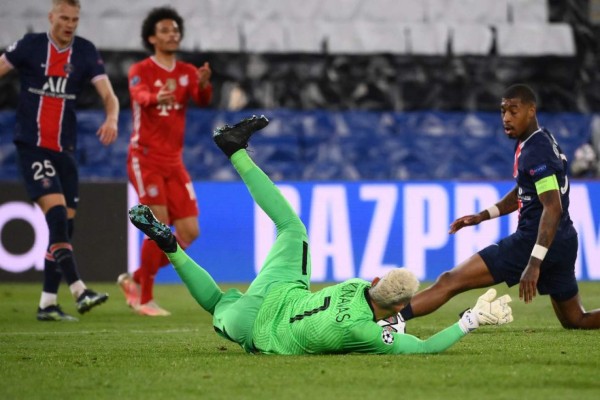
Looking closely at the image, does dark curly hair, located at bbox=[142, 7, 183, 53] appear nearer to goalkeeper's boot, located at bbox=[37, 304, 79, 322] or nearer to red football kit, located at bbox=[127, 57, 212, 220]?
red football kit, located at bbox=[127, 57, 212, 220]

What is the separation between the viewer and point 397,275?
6.00m

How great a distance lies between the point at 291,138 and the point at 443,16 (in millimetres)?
2720

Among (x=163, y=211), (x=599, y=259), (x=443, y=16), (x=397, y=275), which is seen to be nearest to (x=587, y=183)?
(x=599, y=259)

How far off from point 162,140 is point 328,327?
4.82 metres

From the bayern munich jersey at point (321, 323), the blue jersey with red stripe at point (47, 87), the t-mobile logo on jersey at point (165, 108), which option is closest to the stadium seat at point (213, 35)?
the t-mobile logo on jersey at point (165, 108)

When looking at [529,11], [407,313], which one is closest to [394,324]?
[407,313]

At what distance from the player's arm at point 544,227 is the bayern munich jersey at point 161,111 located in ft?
12.9

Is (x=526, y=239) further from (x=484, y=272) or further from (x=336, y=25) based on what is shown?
(x=336, y=25)

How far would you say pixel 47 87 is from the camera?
9.86 m

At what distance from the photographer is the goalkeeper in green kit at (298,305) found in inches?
241

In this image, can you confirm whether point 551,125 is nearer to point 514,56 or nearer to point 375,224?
point 514,56

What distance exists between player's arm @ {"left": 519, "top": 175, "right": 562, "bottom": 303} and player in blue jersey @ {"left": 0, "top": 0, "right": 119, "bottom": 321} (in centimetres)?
378

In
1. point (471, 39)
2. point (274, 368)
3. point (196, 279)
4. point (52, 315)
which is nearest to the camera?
point (274, 368)

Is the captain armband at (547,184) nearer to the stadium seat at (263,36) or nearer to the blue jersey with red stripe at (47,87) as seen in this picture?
the blue jersey with red stripe at (47,87)
